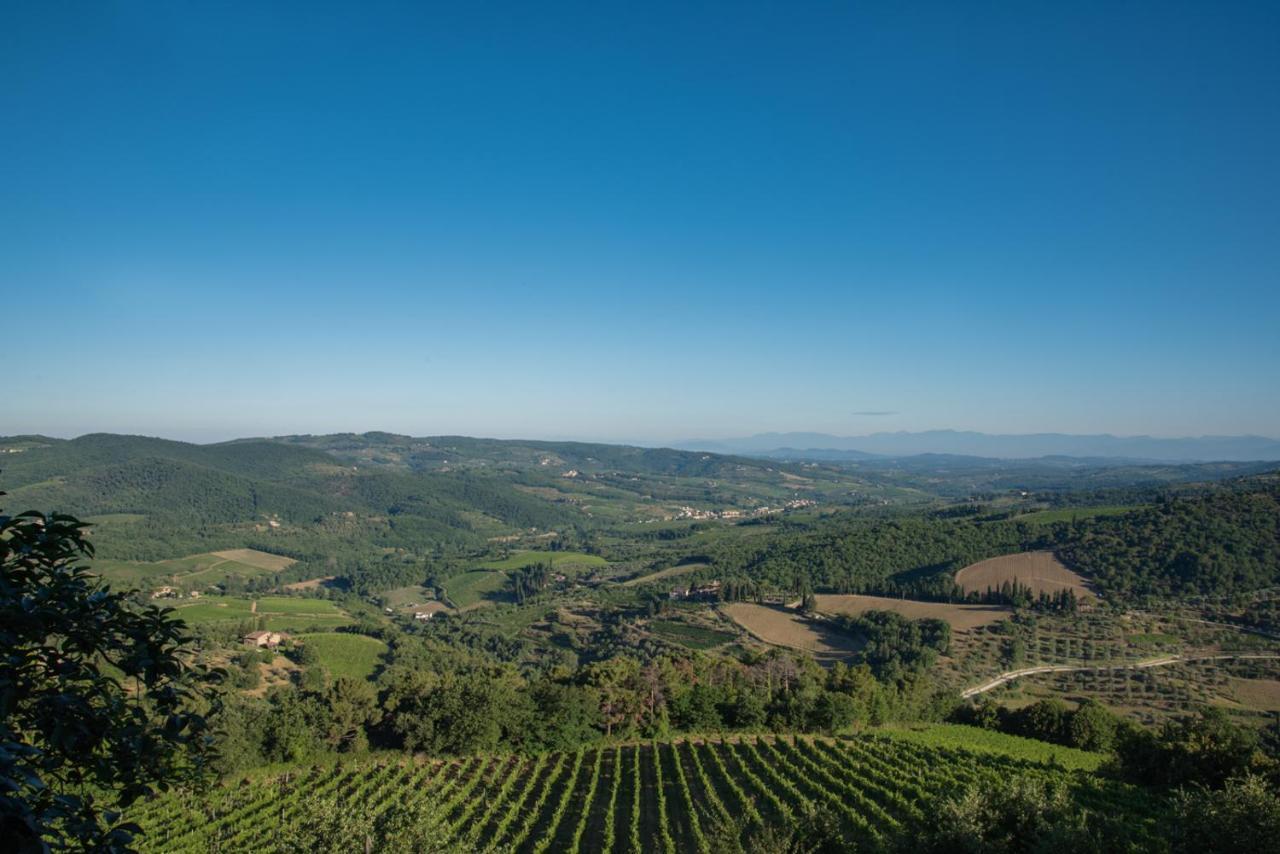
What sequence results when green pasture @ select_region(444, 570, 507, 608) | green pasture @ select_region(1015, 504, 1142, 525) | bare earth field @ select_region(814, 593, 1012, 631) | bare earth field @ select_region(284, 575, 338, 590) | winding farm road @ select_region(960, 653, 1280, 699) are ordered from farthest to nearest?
1. bare earth field @ select_region(284, 575, 338, 590)
2. green pasture @ select_region(1015, 504, 1142, 525)
3. green pasture @ select_region(444, 570, 507, 608)
4. bare earth field @ select_region(814, 593, 1012, 631)
5. winding farm road @ select_region(960, 653, 1280, 699)

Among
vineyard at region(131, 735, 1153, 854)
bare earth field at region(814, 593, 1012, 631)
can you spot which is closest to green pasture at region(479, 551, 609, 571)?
bare earth field at region(814, 593, 1012, 631)

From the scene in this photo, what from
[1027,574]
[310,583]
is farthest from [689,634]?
[310,583]

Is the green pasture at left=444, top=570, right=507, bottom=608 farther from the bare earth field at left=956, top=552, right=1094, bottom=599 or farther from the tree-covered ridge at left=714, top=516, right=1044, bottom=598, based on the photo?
the bare earth field at left=956, top=552, right=1094, bottom=599

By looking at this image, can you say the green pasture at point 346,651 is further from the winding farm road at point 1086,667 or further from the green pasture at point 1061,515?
the green pasture at point 1061,515

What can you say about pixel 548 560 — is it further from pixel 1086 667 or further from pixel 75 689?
pixel 75 689

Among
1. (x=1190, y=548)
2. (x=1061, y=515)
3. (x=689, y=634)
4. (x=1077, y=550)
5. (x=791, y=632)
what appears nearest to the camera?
(x=791, y=632)

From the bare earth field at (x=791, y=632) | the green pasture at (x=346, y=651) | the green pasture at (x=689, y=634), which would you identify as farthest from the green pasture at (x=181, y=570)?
the bare earth field at (x=791, y=632)
